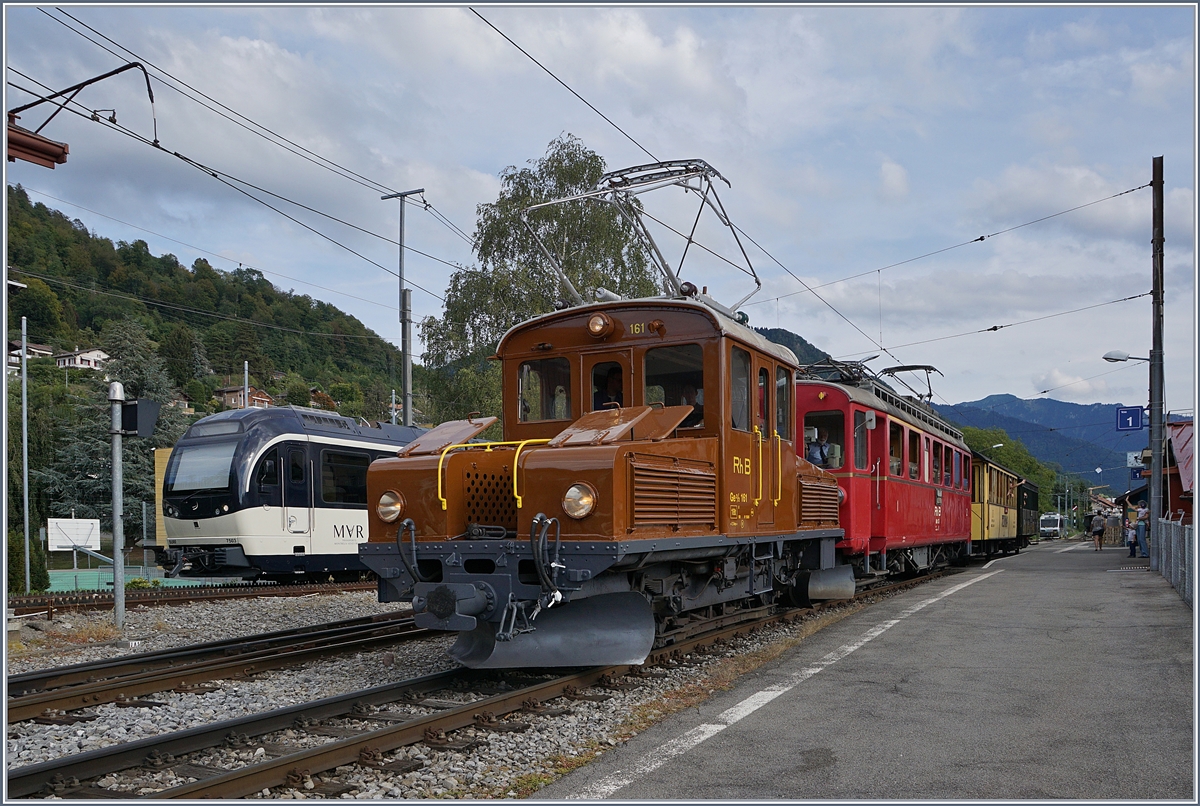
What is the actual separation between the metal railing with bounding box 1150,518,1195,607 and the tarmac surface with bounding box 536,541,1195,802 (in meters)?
2.74

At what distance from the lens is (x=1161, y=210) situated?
2178cm

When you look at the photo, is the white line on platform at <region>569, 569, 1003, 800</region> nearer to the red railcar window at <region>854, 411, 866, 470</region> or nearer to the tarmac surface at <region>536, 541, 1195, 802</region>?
the tarmac surface at <region>536, 541, 1195, 802</region>

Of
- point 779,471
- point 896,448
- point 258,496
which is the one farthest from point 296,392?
point 779,471

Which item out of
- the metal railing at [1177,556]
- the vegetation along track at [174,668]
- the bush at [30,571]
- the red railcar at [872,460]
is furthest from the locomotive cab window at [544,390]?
the bush at [30,571]

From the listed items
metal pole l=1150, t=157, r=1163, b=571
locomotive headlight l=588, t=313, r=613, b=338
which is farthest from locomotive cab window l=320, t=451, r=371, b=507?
metal pole l=1150, t=157, r=1163, b=571

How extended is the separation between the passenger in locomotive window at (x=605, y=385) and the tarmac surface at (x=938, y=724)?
104 inches

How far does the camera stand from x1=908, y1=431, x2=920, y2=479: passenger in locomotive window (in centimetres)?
1555

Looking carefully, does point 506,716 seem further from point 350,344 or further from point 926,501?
point 350,344

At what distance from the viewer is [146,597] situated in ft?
47.3

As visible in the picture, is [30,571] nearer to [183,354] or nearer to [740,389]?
[740,389]

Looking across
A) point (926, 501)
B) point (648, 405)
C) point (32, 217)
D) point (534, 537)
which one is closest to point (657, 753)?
point (534, 537)

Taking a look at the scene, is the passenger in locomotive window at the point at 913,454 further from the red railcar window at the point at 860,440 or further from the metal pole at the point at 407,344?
the metal pole at the point at 407,344

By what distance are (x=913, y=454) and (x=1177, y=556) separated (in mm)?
4311

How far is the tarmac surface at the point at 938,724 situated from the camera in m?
4.89
